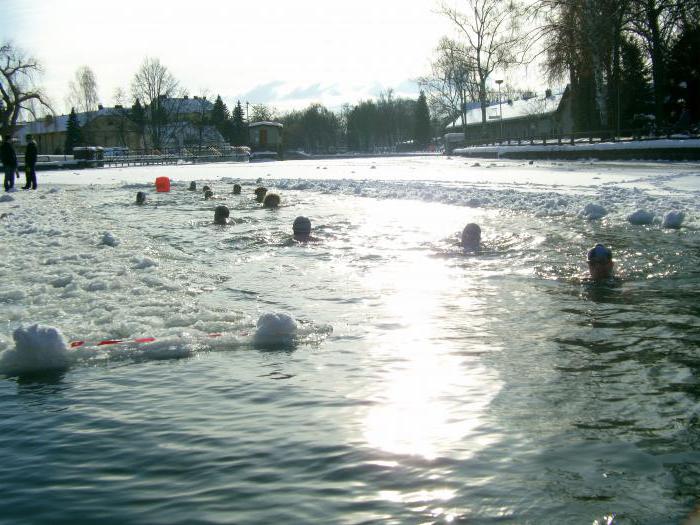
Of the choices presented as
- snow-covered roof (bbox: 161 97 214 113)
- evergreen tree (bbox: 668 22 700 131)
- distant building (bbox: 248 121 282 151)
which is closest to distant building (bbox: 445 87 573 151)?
distant building (bbox: 248 121 282 151)

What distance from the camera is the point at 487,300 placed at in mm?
6203

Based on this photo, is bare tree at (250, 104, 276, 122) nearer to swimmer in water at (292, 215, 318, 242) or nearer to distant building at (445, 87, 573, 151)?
distant building at (445, 87, 573, 151)

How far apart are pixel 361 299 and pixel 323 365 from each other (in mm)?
1997

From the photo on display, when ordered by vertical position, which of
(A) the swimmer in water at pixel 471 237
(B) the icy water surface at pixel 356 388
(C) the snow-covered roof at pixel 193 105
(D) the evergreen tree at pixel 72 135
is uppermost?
(C) the snow-covered roof at pixel 193 105

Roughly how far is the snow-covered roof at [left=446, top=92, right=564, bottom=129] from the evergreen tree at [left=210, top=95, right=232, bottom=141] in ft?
111

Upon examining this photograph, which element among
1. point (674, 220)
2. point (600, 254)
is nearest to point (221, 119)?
point (674, 220)

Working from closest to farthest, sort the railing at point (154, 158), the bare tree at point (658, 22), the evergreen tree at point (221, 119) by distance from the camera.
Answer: the bare tree at point (658, 22)
the railing at point (154, 158)
the evergreen tree at point (221, 119)

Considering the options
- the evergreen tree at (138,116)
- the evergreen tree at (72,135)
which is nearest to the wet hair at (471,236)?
the evergreen tree at (72,135)

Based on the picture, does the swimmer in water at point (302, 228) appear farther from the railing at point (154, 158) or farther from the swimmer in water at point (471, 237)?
the railing at point (154, 158)

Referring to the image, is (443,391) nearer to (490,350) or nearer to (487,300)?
(490,350)

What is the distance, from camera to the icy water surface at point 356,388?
2.74 metres

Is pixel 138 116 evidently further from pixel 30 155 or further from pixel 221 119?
pixel 30 155

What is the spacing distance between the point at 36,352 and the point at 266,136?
8168 cm

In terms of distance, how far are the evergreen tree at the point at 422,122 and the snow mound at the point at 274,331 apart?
372 feet
